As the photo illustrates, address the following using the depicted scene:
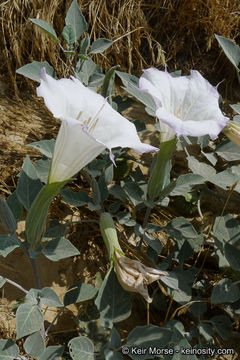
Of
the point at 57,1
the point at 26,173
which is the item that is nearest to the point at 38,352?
the point at 26,173

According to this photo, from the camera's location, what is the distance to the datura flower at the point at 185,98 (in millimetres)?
1409

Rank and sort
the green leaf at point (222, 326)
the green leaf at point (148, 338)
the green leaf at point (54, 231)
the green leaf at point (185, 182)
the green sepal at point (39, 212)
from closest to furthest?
the green sepal at point (39, 212)
the green leaf at point (148, 338)
the green leaf at point (54, 231)
the green leaf at point (185, 182)
the green leaf at point (222, 326)

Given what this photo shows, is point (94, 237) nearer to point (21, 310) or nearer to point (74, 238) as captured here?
point (74, 238)

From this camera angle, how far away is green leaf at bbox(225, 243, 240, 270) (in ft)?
5.97

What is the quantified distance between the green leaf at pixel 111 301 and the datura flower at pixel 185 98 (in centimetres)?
54

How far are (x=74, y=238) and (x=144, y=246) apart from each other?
0.35 meters

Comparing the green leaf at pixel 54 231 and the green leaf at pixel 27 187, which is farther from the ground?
the green leaf at pixel 27 187

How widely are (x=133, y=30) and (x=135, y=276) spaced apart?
1.63m

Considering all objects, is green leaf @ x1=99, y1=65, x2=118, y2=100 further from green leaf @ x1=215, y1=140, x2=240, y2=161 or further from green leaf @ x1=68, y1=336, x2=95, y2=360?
green leaf @ x1=68, y1=336, x2=95, y2=360

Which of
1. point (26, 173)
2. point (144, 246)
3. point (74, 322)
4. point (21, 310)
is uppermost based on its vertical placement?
point (26, 173)

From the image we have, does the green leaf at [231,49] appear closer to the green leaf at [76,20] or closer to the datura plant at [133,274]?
the green leaf at [76,20]

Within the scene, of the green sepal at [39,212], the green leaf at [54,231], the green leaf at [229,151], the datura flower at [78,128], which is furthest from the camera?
the green leaf at [229,151]

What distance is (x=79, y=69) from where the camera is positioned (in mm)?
1984

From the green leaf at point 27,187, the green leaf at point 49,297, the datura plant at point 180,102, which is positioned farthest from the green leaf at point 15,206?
the datura plant at point 180,102
